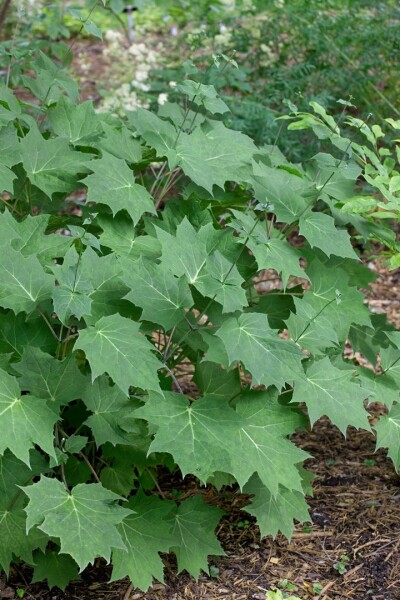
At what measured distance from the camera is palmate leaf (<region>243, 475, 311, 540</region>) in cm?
257

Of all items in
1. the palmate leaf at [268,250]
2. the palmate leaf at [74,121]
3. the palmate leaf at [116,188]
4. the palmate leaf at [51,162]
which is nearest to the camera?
the palmate leaf at [268,250]

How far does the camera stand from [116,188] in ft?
8.50

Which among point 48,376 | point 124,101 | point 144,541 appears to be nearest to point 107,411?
point 48,376

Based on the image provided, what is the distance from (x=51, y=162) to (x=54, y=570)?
1.36 meters

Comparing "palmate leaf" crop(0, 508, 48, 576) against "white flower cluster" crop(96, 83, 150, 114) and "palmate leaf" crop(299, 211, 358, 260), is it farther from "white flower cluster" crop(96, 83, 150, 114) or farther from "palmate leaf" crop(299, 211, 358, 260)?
"white flower cluster" crop(96, 83, 150, 114)

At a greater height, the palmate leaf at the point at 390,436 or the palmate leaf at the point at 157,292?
the palmate leaf at the point at 157,292

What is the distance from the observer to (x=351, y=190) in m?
2.90

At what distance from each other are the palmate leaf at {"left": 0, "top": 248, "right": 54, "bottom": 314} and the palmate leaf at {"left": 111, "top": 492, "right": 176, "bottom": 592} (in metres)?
0.72

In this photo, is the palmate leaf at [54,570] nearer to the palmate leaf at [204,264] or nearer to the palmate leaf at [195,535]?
the palmate leaf at [195,535]

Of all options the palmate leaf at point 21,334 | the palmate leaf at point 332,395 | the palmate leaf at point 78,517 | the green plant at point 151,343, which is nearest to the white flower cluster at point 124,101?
the green plant at point 151,343

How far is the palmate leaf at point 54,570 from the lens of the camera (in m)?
2.50

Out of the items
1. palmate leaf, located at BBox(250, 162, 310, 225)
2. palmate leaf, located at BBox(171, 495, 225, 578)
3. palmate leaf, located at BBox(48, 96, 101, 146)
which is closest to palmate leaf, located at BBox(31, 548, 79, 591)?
palmate leaf, located at BBox(171, 495, 225, 578)

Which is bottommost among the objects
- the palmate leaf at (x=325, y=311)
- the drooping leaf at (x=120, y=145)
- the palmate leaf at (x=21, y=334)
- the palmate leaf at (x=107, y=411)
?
the palmate leaf at (x=107, y=411)

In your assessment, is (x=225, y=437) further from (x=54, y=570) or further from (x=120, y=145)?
(x=120, y=145)
